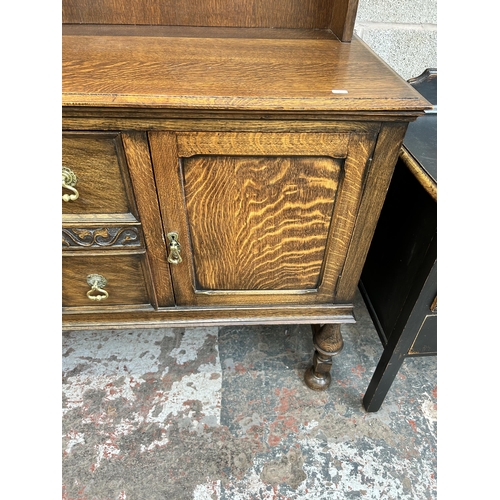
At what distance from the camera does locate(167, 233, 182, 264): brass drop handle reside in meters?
0.70

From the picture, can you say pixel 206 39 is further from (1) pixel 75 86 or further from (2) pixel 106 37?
(1) pixel 75 86

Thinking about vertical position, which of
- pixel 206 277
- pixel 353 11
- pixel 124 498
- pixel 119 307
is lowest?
pixel 124 498

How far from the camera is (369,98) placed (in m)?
0.56

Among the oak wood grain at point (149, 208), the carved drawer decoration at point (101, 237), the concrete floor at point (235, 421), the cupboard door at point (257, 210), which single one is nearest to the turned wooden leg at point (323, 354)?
the concrete floor at point (235, 421)

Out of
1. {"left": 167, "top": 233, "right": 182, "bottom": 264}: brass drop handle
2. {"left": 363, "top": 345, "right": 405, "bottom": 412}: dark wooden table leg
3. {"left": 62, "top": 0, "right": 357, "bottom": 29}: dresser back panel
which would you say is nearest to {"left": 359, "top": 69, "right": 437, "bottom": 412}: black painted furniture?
{"left": 363, "top": 345, "right": 405, "bottom": 412}: dark wooden table leg

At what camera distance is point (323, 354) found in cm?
100

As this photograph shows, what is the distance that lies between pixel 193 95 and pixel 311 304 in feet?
1.68

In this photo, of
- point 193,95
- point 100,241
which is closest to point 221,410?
point 100,241

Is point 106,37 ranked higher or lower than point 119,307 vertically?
higher

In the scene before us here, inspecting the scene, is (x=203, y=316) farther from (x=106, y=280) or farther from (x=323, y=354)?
(x=323, y=354)

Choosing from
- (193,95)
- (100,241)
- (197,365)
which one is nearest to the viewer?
(193,95)

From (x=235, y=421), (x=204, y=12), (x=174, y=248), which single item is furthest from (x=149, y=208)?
(x=235, y=421)

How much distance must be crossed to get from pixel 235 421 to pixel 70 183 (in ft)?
2.41

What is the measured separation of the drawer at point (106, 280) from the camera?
75cm
